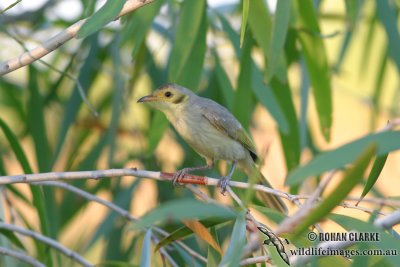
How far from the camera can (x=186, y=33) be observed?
2572 mm

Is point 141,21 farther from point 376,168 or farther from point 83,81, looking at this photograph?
point 376,168

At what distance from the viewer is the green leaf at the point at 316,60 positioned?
9.27ft

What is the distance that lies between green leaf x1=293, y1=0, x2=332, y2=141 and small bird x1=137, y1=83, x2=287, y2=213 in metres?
0.31

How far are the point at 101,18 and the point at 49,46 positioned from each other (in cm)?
15

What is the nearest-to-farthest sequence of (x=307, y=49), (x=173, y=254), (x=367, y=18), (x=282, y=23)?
(x=282, y=23) < (x=307, y=49) < (x=173, y=254) < (x=367, y=18)

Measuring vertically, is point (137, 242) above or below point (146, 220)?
below

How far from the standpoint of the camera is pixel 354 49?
5.64 meters

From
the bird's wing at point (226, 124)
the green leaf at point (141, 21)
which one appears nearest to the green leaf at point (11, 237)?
the green leaf at point (141, 21)

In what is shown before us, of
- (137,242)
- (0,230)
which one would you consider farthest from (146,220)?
(137,242)

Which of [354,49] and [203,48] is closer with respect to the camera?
[203,48]

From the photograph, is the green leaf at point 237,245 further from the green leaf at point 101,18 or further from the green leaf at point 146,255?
the green leaf at point 101,18

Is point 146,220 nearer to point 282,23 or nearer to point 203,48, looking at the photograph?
A: point 282,23

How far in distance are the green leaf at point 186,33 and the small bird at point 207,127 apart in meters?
0.45

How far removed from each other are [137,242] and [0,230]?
4.37 ft
